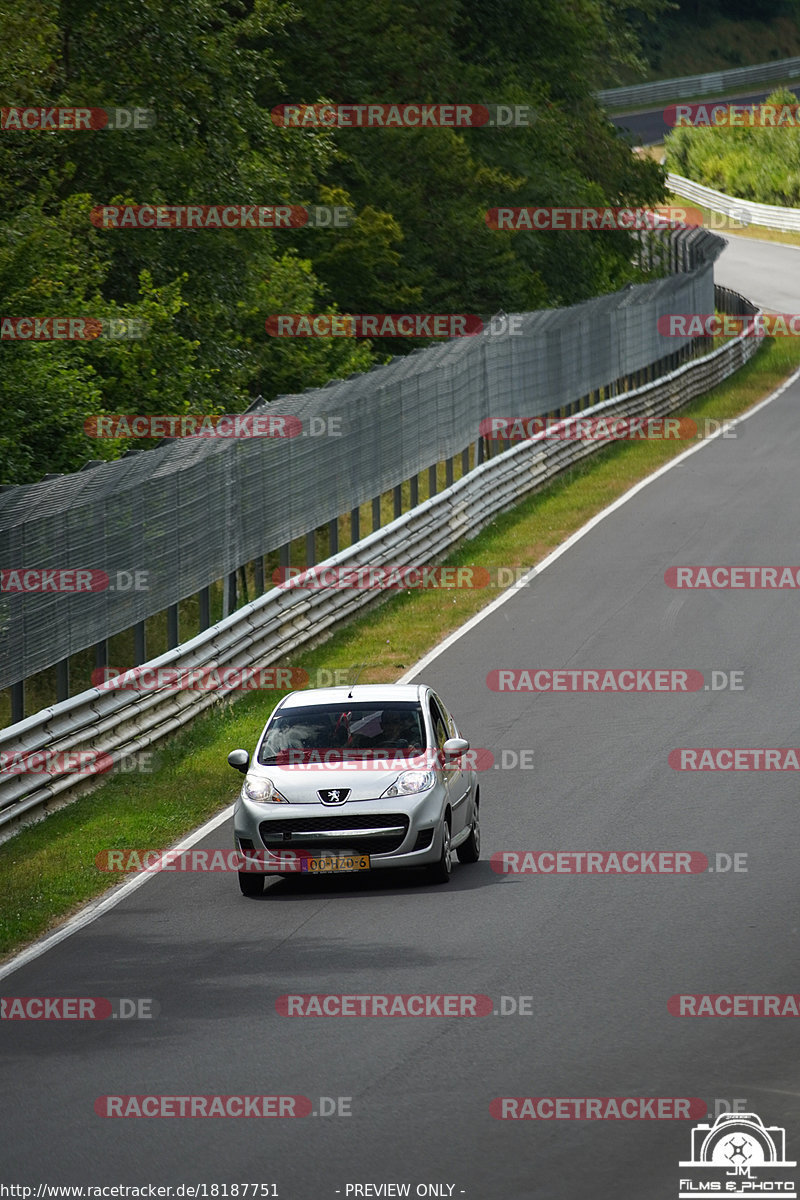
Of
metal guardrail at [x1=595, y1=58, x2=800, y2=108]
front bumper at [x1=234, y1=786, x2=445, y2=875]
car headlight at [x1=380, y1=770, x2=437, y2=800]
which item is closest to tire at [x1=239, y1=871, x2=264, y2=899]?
front bumper at [x1=234, y1=786, x2=445, y2=875]

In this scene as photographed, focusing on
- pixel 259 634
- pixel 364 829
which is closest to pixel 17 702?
pixel 364 829

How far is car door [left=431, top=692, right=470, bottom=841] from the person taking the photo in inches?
605

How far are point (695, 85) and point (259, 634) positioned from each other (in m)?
Result: 92.0

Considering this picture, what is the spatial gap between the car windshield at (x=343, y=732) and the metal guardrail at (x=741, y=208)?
7595cm

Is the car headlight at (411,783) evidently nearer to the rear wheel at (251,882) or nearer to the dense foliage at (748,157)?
the rear wheel at (251,882)

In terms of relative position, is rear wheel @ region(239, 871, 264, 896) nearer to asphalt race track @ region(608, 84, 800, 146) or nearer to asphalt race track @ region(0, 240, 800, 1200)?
asphalt race track @ region(0, 240, 800, 1200)

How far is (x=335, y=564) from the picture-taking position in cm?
2688

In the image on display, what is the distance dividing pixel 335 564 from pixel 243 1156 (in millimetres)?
18071

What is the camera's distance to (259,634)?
2412 cm

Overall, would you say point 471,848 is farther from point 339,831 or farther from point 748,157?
point 748,157

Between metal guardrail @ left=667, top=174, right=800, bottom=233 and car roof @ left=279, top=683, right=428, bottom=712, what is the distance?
75.5 metres

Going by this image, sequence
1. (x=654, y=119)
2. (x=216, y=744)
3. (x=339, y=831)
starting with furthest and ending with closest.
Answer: (x=654, y=119) < (x=216, y=744) < (x=339, y=831)

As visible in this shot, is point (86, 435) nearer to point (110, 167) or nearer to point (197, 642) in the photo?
point (197, 642)

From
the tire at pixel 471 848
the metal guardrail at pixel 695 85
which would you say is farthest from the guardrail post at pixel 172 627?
the metal guardrail at pixel 695 85
